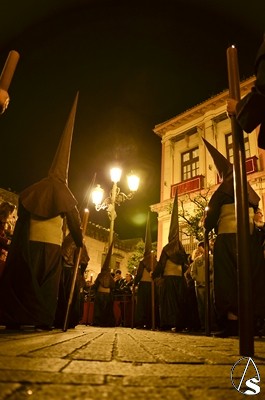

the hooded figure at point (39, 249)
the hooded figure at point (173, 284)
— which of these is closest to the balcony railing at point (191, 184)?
the hooded figure at point (173, 284)

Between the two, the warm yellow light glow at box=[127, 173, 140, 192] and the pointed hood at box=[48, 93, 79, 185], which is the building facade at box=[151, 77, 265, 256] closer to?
the warm yellow light glow at box=[127, 173, 140, 192]

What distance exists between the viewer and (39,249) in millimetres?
3572

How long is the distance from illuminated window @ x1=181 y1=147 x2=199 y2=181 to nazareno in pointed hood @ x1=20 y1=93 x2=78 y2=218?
16.3 meters

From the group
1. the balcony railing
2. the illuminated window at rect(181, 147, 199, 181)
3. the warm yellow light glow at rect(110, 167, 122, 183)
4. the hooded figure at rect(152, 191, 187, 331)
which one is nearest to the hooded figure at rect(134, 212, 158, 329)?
the hooded figure at rect(152, 191, 187, 331)

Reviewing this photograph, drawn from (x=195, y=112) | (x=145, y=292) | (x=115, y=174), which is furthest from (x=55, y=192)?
(x=195, y=112)

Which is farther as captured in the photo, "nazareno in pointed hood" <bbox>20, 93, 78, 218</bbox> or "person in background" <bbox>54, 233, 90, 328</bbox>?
"person in background" <bbox>54, 233, 90, 328</bbox>

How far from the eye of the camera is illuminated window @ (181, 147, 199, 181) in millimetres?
19906

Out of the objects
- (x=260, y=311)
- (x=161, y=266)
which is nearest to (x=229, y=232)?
(x=260, y=311)

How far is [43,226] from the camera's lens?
3.71 meters

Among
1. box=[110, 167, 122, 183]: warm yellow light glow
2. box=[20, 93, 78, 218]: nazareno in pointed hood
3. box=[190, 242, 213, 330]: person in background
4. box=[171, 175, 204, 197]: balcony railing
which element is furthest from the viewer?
box=[171, 175, 204, 197]: balcony railing

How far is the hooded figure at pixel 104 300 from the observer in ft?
27.2

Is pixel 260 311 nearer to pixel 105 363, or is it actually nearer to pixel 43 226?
pixel 43 226

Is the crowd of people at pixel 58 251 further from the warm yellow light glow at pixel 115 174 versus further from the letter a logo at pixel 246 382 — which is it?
the warm yellow light glow at pixel 115 174

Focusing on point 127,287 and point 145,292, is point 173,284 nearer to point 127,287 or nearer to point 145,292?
point 145,292
